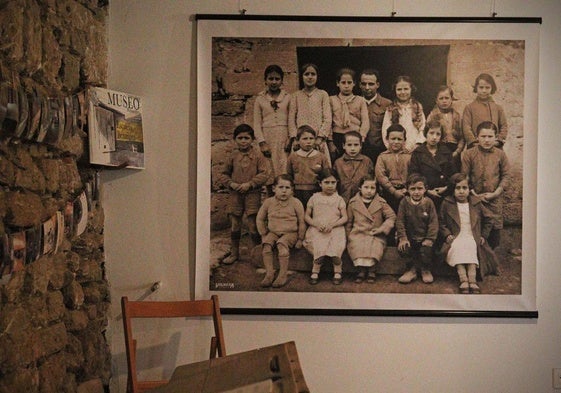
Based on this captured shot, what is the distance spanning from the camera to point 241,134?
3.77m

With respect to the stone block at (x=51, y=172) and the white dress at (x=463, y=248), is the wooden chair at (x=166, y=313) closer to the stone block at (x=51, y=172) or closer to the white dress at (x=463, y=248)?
the stone block at (x=51, y=172)

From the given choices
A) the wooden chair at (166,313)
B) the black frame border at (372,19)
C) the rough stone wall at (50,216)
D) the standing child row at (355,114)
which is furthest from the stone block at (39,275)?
the black frame border at (372,19)

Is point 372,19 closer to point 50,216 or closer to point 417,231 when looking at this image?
point 417,231

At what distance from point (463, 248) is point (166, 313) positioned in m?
1.42

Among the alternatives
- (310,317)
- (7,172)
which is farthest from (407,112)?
(7,172)

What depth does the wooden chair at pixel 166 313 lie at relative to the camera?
3408 mm

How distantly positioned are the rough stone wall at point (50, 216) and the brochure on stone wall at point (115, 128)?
0.07m

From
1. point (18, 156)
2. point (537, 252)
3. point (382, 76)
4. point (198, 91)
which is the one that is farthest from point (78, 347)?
point (537, 252)

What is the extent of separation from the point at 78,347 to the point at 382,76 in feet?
6.08

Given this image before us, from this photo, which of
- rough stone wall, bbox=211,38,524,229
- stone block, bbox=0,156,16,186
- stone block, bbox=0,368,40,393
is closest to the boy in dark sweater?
rough stone wall, bbox=211,38,524,229

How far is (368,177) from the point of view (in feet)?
12.3

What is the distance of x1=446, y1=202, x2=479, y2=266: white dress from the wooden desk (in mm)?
1572

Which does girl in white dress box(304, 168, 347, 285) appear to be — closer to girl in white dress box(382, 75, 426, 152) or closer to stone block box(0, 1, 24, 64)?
girl in white dress box(382, 75, 426, 152)

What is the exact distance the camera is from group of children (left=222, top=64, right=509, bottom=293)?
3.74m
